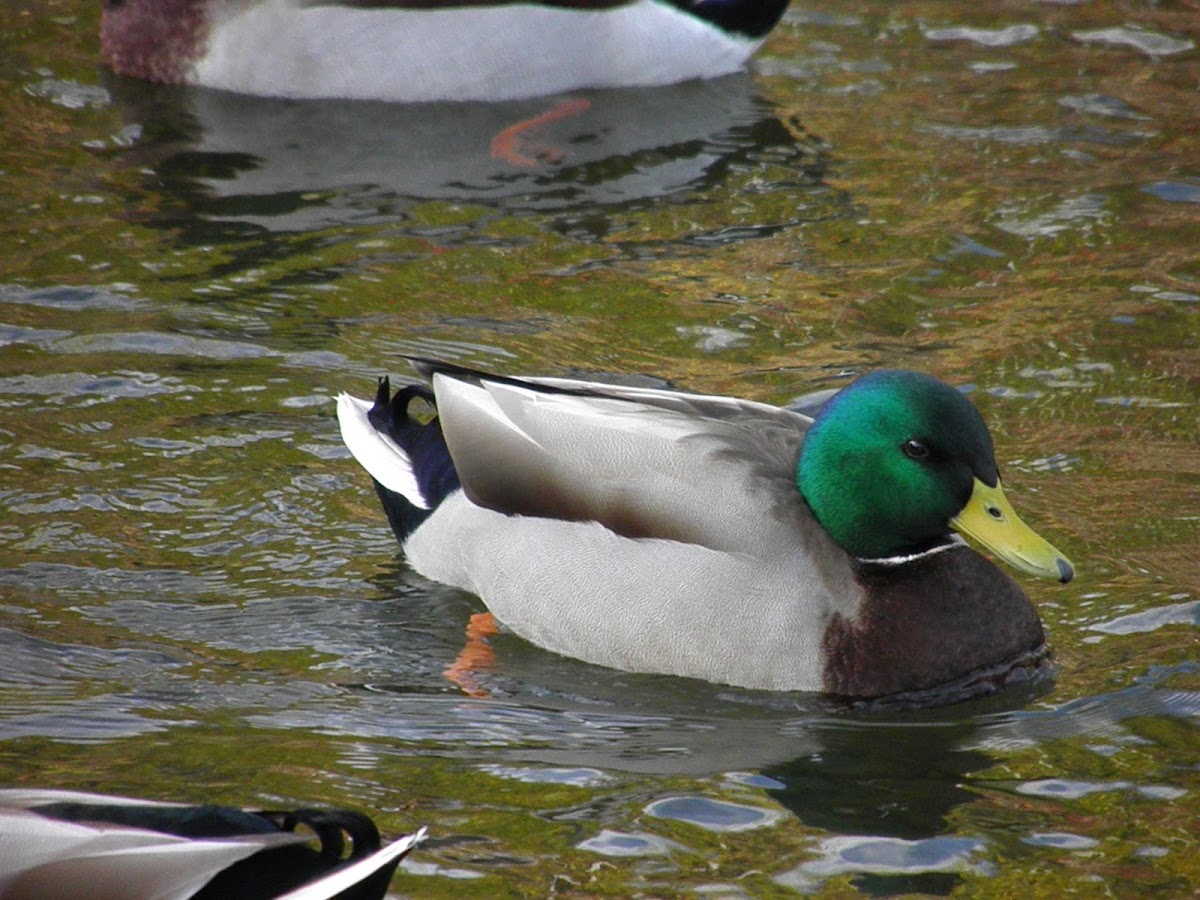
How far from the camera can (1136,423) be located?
7.18m

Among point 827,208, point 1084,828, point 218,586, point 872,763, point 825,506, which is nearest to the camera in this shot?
point 1084,828

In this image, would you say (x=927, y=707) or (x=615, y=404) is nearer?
(x=927, y=707)

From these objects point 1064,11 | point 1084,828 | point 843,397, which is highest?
point 1064,11

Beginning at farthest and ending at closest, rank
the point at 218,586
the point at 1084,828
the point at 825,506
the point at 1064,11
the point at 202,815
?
the point at 1064,11, the point at 218,586, the point at 825,506, the point at 1084,828, the point at 202,815

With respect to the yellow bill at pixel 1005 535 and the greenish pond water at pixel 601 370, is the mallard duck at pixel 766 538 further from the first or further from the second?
the greenish pond water at pixel 601 370

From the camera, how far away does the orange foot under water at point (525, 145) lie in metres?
9.84

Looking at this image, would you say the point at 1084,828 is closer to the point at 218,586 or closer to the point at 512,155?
the point at 218,586

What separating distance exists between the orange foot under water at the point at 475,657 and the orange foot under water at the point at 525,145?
4031 mm

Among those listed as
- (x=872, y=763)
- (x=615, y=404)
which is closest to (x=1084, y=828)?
(x=872, y=763)

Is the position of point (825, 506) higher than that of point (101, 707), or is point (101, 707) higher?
point (825, 506)

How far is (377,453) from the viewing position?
6594mm

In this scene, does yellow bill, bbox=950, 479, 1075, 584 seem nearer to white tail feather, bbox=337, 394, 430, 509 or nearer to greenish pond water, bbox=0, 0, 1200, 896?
greenish pond water, bbox=0, 0, 1200, 896

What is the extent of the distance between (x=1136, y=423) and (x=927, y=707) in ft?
6.60

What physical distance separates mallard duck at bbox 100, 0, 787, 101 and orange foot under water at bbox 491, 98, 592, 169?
297 mm
